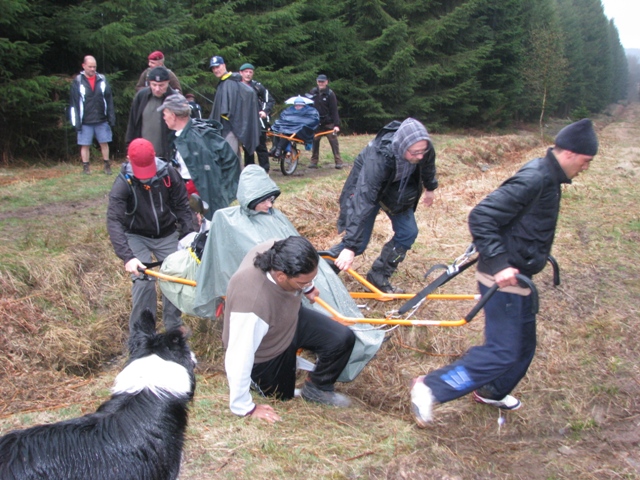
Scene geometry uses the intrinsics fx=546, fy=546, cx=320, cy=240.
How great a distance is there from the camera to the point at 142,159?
166 inches

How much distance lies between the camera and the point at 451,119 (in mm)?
28312

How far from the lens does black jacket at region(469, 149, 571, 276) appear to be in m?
3.17

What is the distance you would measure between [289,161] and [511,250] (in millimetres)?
7783

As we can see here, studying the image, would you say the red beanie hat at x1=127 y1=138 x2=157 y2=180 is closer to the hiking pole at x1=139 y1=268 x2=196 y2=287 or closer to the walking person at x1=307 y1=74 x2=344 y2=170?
the hiking pole at x1=139 y1=268 x2=196 y2=287

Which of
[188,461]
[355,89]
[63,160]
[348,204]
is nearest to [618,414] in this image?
[348,204]

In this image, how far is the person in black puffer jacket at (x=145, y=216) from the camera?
14.0 feet

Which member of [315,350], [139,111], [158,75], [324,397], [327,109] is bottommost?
[324,397]

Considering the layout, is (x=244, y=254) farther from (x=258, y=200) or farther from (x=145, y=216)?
(x=145, y=216)

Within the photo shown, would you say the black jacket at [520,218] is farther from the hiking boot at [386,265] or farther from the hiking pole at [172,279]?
the hiking pole at [172,279]

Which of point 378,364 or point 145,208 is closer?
point 145,208

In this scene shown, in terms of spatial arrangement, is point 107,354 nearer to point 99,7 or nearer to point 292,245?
point 292,245

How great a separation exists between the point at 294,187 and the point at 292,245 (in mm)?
6273

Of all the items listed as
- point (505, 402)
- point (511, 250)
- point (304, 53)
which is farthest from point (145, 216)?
point (304, 53)

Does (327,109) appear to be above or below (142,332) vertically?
above
